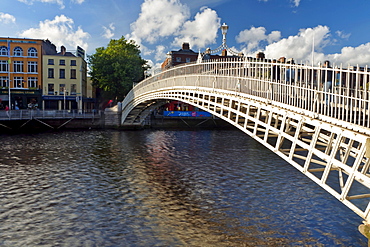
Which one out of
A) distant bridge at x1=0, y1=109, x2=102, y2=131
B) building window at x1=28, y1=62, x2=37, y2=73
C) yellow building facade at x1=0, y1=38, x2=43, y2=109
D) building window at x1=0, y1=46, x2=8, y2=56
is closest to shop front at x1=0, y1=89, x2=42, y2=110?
yellow building facade at x1=0, y1=38, x2=43, y2=109

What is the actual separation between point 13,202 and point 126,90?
139 ft

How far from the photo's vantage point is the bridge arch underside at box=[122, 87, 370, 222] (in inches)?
379

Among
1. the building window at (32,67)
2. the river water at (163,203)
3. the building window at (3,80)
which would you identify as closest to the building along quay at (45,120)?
the building window at (32,67)

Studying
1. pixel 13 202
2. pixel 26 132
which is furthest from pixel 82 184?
pixel 26 132

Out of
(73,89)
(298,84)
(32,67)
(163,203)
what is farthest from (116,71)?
(298,84)

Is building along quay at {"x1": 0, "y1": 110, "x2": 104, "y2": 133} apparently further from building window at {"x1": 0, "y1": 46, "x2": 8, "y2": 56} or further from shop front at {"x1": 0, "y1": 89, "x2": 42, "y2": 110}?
building window at {"x1": 0, "y1": 46, "x2": 8, "y2": 56}

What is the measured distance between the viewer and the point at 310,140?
42.2 ft

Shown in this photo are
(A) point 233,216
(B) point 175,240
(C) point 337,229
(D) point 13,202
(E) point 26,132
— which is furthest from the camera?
(E) point 26,132

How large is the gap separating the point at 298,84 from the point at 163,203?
281 inches

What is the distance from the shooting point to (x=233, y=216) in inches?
524

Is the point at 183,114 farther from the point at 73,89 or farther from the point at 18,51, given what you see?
the point at 18,51

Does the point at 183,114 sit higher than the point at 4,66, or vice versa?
the point at 4,66

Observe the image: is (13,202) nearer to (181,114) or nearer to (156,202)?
(156,202)

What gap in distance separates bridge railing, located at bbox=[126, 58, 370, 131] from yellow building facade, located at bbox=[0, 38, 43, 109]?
35523 mm
